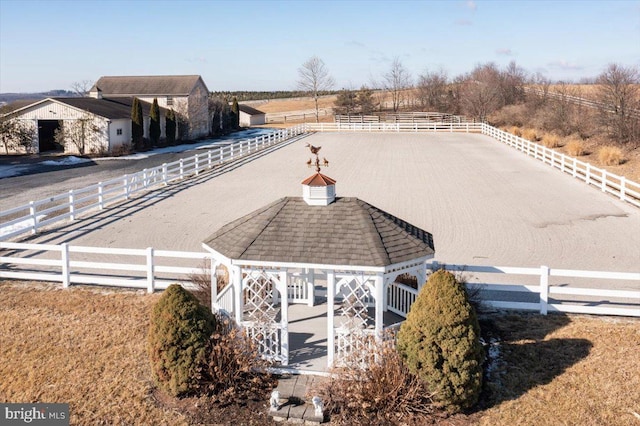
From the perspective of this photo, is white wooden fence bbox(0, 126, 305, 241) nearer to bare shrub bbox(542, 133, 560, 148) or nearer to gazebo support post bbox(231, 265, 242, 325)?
gazebo support post bbox(231, 265, 242, 325)

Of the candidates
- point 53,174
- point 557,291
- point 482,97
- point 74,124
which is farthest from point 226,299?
point 482,97

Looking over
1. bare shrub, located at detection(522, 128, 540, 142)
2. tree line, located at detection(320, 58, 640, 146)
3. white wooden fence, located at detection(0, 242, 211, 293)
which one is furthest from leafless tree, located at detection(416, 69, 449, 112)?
white wooden fence, located at detection(0, 242, 211, 293)

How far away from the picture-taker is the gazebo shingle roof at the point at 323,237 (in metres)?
9.05

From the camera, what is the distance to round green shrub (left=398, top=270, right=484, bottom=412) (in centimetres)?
784

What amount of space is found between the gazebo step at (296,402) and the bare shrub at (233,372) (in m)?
0.24

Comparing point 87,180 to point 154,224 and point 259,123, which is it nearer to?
point 154,224

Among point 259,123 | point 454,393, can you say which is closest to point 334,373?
point 454,393

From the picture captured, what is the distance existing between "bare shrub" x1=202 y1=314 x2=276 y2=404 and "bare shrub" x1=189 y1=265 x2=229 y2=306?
2.33 meters

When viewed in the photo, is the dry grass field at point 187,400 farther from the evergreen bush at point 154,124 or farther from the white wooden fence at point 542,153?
the evergreen bush at point 154,124

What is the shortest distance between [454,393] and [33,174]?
29.6 m

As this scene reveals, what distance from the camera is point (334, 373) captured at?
830cm

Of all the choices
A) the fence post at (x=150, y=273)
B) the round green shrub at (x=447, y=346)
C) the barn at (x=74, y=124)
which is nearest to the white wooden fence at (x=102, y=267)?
the fence post at (x=150, y=273)

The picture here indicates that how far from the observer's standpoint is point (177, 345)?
8.30 meters

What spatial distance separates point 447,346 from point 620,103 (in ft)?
122
